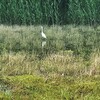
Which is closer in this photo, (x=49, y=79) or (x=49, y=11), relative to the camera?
(x=49, y=79)

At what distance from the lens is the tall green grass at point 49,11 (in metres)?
24.6

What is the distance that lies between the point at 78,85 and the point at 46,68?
1.99 meters

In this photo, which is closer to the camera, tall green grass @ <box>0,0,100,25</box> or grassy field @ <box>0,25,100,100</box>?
grassy field @ <box>0,25,100,100</box>

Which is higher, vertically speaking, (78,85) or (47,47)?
(78,85)

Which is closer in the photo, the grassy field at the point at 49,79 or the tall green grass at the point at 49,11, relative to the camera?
the grassy field at the point at 49,79

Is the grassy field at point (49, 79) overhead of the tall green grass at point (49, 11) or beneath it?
overhead

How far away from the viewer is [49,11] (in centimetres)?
2512

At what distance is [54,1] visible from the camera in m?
25.0

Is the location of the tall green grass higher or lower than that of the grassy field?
lower

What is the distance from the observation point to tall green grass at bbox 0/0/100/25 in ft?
80.6

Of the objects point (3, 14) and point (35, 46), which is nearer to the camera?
point (35, 46)

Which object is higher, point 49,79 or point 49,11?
point 49,79

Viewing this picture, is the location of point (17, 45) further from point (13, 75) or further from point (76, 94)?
point (76, 94)

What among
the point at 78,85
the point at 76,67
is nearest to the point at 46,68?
the point at 76,67
